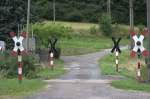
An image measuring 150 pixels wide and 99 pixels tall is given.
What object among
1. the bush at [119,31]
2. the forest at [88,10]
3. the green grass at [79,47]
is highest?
the forest at [88,10]

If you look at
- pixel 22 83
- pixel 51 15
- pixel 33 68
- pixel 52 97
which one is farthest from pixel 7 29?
pixel 51 15

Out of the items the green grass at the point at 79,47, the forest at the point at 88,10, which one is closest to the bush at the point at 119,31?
the green grass at the point at 79,47

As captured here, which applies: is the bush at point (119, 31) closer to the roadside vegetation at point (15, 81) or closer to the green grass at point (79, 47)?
the green grass at point (79, 47)

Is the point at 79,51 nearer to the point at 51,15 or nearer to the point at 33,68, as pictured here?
the point at 33,68

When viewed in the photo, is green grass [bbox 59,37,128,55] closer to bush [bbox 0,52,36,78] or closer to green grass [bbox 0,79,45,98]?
bush [bbox 0,52,36,78]

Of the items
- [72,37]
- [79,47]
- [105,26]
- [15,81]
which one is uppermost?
[105,26]

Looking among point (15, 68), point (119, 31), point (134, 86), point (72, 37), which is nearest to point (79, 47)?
point (72, 37)

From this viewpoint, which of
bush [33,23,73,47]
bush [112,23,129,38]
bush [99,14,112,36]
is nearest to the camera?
bush [33,23,73,47]

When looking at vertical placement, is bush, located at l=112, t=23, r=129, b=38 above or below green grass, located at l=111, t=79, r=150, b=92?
above

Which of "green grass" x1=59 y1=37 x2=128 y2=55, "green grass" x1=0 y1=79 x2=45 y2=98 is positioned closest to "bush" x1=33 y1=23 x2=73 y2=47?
"green grass" x1=59 y1=37 x2=128 y2=55

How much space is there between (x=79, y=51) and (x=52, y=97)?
50298 millimetres

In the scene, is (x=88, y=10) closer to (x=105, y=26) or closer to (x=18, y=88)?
(x=105, y=26)

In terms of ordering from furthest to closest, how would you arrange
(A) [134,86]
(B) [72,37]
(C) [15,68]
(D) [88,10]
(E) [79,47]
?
(D) [88,10], (B) [72,37], (E) [79,47], (C) [15,68], (A) [134,86]

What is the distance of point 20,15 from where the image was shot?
205 feet
